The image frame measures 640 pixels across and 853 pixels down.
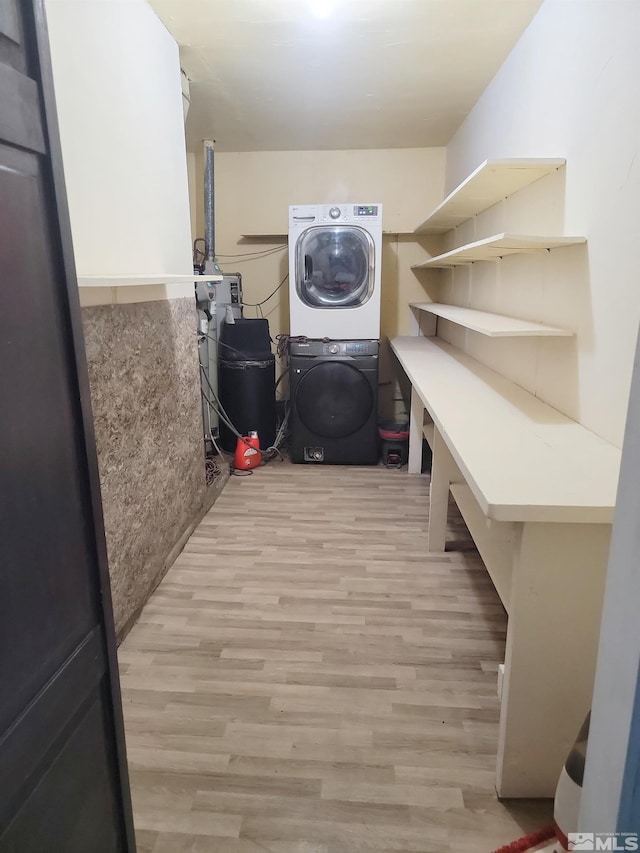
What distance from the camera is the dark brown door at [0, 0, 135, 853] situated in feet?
2.31

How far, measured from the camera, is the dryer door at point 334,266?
12.3 feet

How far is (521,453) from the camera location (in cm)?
147

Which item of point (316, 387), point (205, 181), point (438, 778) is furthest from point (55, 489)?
point (205, 181)

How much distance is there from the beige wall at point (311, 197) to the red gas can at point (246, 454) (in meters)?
1.38

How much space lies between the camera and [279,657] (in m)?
1.89

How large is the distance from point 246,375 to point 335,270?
38.8 inches

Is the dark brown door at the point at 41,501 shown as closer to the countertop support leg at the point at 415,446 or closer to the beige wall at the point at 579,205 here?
the beige wall at the point at 579,205

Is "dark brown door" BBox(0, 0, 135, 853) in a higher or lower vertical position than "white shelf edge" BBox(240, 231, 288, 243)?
lower

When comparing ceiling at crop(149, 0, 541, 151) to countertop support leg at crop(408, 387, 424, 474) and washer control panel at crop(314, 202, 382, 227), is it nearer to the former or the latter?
washer control panel at crop(314, 202, 382, 227)

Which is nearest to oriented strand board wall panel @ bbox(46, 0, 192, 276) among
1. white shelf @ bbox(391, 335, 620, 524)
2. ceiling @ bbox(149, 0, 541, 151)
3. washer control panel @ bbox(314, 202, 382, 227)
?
ceiling @ bbox(149, 0, 541, 151)

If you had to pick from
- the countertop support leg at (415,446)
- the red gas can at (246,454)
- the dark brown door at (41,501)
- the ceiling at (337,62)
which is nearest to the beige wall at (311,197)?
the ceiling at (337,62)

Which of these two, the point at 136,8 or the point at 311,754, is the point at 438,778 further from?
the point at 136,8

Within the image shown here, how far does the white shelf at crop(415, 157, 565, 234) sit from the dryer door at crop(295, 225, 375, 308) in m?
0.53

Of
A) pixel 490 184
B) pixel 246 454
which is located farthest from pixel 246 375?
pixel 490 184
